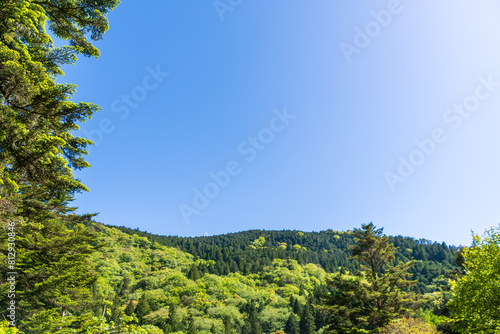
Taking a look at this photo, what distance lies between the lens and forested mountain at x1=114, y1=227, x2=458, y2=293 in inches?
3952

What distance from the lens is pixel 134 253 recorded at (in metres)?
90.3

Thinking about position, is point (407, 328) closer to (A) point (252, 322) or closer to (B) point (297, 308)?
(A) point (252, 322)

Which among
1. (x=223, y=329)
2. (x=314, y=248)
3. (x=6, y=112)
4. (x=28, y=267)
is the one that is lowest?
(x=223, y=329)

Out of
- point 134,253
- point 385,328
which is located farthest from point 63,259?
point 134,253

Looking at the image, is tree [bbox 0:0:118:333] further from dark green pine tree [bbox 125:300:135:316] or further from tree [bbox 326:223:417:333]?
dark green pine tree [bbox 125:300:135:316]

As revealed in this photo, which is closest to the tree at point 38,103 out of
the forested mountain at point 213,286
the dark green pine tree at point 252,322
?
the forested mountain at point 213,286

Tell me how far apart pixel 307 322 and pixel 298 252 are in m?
80.2

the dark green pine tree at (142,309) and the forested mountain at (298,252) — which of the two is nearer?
the dark green pine tree at (142,309)

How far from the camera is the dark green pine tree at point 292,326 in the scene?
5872 cm

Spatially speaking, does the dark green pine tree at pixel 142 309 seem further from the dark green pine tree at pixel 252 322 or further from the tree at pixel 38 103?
the tree at pixel 38 103

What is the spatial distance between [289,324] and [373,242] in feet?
167

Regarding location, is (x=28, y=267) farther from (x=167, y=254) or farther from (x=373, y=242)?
(x=167, y=254)

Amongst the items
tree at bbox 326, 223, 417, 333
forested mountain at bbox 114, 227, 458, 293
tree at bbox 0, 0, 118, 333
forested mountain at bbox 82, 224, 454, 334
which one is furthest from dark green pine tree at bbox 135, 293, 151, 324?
tree at bbox 0, 0, 118, 333

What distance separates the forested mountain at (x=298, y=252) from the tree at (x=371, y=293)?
6609 centimetres
